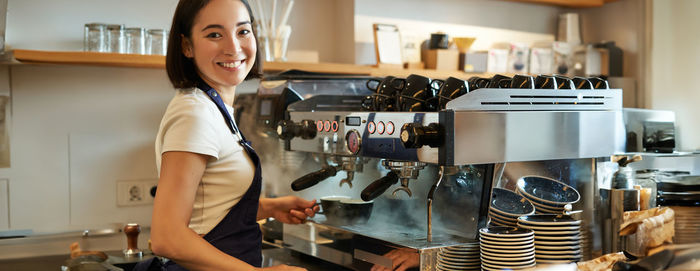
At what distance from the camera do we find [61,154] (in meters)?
2.30

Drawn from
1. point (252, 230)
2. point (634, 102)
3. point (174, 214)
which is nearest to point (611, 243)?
point (252, 230)

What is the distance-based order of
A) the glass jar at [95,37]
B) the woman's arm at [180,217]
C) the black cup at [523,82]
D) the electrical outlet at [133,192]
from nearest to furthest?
the woman's arm at [180,217], the black cup at [523,82], the glass jar at [95,37], the electrical outlet at [133,192]

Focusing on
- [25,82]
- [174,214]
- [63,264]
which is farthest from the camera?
[25,82]

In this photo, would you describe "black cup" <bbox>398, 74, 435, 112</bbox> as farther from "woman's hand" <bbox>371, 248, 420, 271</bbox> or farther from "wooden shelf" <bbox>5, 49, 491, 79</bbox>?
"wooden shelf" <bbox>5, 49, 491, 79</bbox>

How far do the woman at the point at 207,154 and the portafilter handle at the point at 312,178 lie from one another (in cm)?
21

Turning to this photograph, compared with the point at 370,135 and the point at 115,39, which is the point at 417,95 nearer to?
the point at 370,135

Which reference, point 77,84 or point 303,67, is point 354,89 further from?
point 77,84

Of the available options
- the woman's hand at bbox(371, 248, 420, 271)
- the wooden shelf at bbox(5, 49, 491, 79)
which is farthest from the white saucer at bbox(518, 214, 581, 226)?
the wooden shelf at bbox(5, 49, 491, 79)

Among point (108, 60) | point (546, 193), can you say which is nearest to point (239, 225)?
point (546, 193)

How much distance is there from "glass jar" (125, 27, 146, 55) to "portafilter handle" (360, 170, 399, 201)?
121 centimetres

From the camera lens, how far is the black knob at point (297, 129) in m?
1.51

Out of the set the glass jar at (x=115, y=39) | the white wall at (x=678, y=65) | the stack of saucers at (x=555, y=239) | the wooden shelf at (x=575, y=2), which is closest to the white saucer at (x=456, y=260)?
the stack of saucers at (x=555, y=239)

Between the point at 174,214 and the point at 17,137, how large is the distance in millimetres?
1500

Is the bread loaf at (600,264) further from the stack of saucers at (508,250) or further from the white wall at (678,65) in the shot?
the white wall at (678,65)
